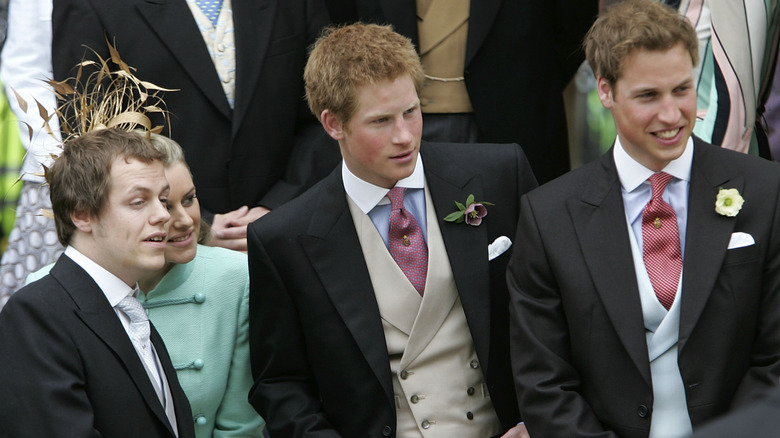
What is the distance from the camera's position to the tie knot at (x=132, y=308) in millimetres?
3342

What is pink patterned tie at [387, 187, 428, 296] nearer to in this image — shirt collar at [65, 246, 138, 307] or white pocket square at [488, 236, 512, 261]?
white pocket square at [488, 236, 512, 261]

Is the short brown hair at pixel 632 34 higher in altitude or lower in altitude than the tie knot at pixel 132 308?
higher

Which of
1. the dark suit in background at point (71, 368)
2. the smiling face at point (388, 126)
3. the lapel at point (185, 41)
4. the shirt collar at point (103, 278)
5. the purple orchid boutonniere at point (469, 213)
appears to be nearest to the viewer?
the dark suit in background at point (71, 368)

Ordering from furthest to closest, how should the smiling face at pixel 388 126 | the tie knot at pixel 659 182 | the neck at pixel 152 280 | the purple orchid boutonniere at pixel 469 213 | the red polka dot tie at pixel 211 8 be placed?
the red polka dot tie at pixel 211 8 → the neck at pixel 152 280 → the purple orchid boutonniere at pixel 469 213 → the smiling face at pixel 388 126 → the tie knot at pixel 659 182

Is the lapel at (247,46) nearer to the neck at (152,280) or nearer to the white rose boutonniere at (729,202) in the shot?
the neck at (152,280)

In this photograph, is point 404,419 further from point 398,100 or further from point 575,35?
point 575,35

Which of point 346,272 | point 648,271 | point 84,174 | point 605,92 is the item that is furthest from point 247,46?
point 648,271

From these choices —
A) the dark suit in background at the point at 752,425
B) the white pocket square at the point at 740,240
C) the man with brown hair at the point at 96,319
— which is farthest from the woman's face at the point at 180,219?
the dark suit in background at the point at 752,425

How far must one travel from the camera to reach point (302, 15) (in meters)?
4.62

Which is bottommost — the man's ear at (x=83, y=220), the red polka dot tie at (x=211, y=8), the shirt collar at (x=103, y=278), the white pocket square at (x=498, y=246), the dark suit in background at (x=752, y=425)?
the shirt collar at (x=103, y=278)

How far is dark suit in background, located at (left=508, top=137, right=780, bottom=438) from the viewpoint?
10.8 ft

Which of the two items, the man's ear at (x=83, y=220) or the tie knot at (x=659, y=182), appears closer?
the man's ear at (x=83, y=220)

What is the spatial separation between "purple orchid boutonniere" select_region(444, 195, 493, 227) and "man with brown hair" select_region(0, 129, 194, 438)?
941 mm

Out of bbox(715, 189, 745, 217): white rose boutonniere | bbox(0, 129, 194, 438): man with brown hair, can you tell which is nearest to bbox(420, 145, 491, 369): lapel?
bbox(715, 189, 745, 217): white rose boutonniere
